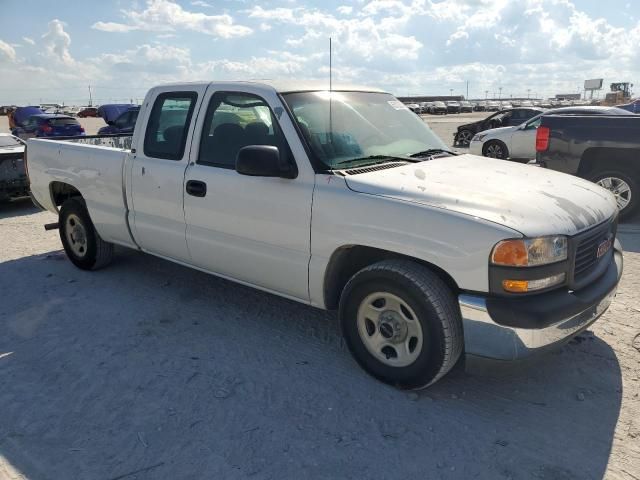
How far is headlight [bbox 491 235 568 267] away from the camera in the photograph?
2783 millimetres

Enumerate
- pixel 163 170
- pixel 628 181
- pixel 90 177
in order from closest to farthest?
pixel 163 170, pixel 90 177, pixel 628 181

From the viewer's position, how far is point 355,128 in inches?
153

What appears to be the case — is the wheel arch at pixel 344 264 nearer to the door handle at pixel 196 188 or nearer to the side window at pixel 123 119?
the door handle at pixel 196 188

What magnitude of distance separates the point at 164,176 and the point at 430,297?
8.15 feet

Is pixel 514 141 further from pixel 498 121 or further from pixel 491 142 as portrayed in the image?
pixel 498 121

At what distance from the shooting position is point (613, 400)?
3.21 metres

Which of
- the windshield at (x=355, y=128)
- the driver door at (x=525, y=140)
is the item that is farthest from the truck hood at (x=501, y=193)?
the driver door at (x=525, y=140)

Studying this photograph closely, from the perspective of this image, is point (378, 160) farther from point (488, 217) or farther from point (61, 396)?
point (61, 396)

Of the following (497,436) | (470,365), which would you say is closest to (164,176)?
(470,365)

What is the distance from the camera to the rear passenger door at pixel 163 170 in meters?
4.31

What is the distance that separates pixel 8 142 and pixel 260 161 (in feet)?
26.8

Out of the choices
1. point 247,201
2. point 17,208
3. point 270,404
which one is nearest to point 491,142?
point 17,208

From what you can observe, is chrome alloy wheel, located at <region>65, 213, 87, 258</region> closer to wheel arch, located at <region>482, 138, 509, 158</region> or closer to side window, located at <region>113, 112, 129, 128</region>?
wheel arch, located at <region>482, 138, 509, 158</region>

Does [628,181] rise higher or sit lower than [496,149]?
higher
